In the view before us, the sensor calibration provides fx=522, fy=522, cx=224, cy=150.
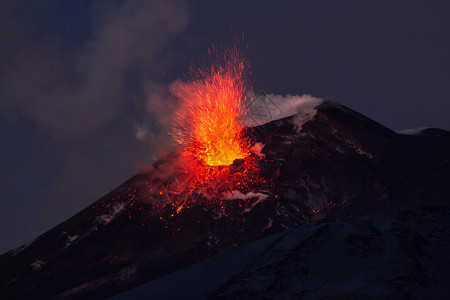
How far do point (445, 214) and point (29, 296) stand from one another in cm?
4562

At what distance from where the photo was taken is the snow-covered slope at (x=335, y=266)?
21.5m

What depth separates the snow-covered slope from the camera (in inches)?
845

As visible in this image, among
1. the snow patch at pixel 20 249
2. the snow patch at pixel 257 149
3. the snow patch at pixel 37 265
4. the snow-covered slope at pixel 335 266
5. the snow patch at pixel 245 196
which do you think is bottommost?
the snow-covered slope at pixel 335 266

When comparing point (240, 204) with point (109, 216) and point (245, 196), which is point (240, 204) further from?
point (109, 216)

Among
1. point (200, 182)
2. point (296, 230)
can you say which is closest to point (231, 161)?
point (200, 182)

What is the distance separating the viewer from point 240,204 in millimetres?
63906

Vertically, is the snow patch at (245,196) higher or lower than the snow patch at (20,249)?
lower

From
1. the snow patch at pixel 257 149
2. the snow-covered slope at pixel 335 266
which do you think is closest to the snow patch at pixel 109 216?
the snow patch at pixel 257 149

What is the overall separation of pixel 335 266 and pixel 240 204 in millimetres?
39561

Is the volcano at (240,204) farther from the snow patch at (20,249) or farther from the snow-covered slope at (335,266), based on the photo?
the snow-covered slope at (335,266)

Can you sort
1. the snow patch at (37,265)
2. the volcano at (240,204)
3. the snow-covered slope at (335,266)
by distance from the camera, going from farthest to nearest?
the snow patch at (37,265), the volcano at (240,204), the snow-covered slope at (335,266)

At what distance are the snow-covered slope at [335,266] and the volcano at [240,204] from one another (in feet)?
68.0

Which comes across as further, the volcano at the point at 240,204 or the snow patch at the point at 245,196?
the snow patch at the point at 245,196

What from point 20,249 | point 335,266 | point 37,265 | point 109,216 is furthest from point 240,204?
point 335,266
